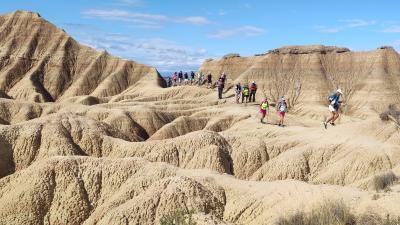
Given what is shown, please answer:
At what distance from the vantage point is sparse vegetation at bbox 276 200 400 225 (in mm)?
14531

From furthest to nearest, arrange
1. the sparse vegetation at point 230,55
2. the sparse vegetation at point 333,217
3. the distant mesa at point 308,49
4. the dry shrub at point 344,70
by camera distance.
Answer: the sparse vegetation at point 230,55 < the distant mesa at point 308,49 < the dry shrub at point 344,70 < the sparse vegetation at point 333,217

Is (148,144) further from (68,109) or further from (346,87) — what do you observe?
(346,87)

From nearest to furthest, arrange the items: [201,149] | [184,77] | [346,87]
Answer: [201,149], [184,77], [346,87]

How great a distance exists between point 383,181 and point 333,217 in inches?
312

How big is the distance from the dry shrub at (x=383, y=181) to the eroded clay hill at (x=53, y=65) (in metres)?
69.2

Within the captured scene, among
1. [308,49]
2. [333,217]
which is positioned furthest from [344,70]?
[333,217]

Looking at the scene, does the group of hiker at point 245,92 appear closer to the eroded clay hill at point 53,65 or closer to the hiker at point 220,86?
the hiker at point 220,86

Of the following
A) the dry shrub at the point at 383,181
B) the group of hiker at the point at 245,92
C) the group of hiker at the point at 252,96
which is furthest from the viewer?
the group of hiker at the point at 245,92

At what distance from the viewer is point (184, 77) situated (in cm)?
7281

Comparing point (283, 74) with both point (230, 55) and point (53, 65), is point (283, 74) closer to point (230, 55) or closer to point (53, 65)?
point (230, 55)

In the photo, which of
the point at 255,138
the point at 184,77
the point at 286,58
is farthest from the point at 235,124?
the point at 286,58

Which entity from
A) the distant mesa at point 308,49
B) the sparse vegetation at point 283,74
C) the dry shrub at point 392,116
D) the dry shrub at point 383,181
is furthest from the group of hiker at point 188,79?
the dry shrub at point 383,181

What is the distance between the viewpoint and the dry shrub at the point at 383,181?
68.8 feet

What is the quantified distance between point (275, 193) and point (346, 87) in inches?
2811
